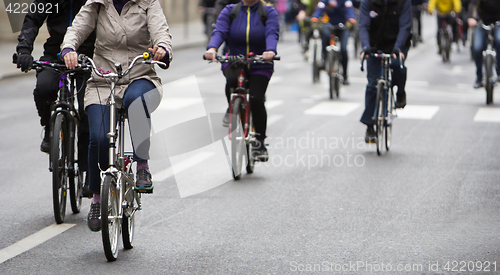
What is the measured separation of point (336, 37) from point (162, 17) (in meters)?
10.4

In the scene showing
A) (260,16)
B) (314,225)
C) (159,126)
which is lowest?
(159,126)

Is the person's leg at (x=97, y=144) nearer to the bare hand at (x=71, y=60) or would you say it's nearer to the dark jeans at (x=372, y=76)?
the bare hand at (x=71, y=60)

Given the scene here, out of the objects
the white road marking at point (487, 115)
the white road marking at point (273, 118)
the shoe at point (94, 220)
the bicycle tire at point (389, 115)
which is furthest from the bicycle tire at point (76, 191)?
the white road marking at point (487, 115)

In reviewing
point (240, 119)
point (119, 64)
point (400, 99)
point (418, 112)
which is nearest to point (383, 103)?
point (400, 99)

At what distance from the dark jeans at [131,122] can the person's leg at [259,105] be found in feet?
9.31

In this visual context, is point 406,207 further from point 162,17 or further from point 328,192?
point 162,17

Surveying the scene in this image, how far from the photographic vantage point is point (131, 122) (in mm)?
5320

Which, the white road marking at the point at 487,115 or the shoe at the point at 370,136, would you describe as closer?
the shoe at the point at 370,136

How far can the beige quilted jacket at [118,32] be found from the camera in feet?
17.8

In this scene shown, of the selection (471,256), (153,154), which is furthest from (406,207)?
(153,154)

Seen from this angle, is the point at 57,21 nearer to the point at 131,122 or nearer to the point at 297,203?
the point at 131,122

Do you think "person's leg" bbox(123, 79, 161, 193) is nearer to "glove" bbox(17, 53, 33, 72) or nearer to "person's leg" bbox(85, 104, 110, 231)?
"person's leg" bbox(85, 104, 110, 231)

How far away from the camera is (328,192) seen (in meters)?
7.53

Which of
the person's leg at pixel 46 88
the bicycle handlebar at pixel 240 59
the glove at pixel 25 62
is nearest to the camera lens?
the glove at pixel 25 62
